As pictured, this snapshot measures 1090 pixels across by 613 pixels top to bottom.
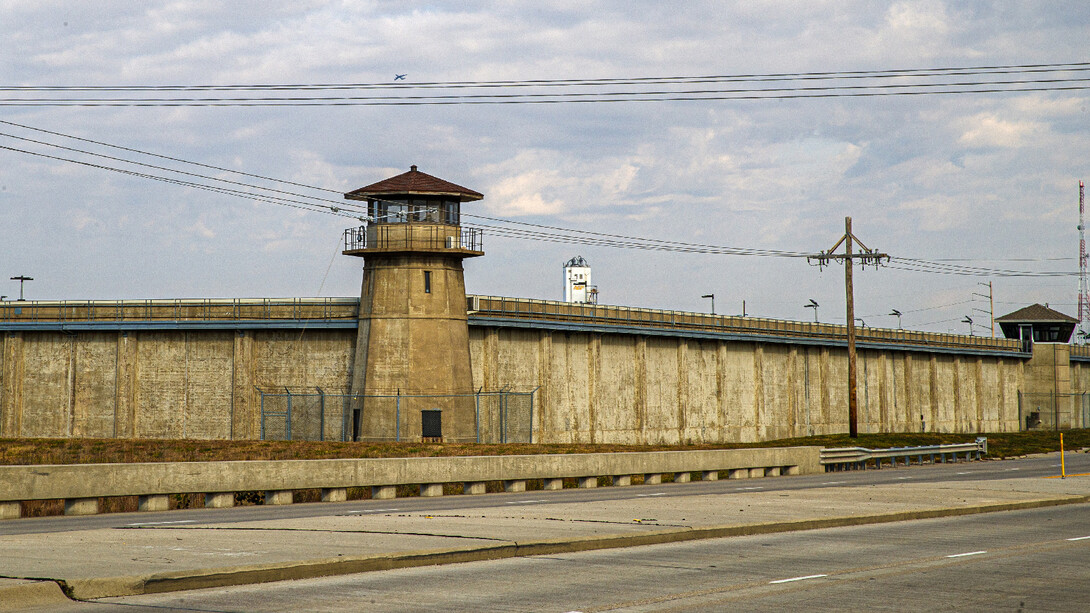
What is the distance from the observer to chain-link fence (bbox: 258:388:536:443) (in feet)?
143

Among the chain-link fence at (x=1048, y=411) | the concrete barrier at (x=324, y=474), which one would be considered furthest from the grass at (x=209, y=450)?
the chain-link fence at (x=1048, y=411)


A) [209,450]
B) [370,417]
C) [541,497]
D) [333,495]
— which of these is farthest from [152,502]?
[370,417]

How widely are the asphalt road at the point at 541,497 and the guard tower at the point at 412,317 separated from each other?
14.1 m

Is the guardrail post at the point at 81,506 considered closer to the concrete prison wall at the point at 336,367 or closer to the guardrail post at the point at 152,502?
the guardrail post at the point at 152,502

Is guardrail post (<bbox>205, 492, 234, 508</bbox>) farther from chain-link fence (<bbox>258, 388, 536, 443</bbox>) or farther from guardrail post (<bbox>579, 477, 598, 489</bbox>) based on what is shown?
chain-link fence (<bbox>258, 388, 536, 443</bbox>)

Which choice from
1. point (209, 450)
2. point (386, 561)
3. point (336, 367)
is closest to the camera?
point (386, 561)

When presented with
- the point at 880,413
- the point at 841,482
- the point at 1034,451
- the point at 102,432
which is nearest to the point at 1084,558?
the point at 841,482

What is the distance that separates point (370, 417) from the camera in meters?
43.8

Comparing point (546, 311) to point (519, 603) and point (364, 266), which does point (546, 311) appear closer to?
point (364, 266)

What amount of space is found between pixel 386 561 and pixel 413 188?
103 feet

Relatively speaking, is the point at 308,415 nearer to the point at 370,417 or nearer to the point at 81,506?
the point at 370,417

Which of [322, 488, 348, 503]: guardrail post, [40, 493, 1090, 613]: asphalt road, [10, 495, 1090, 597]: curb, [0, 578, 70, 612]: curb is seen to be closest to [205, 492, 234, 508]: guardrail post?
[322, 488, 348, 503]: guardrail post

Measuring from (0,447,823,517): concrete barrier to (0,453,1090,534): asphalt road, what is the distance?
511mm

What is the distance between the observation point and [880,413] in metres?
71.4
